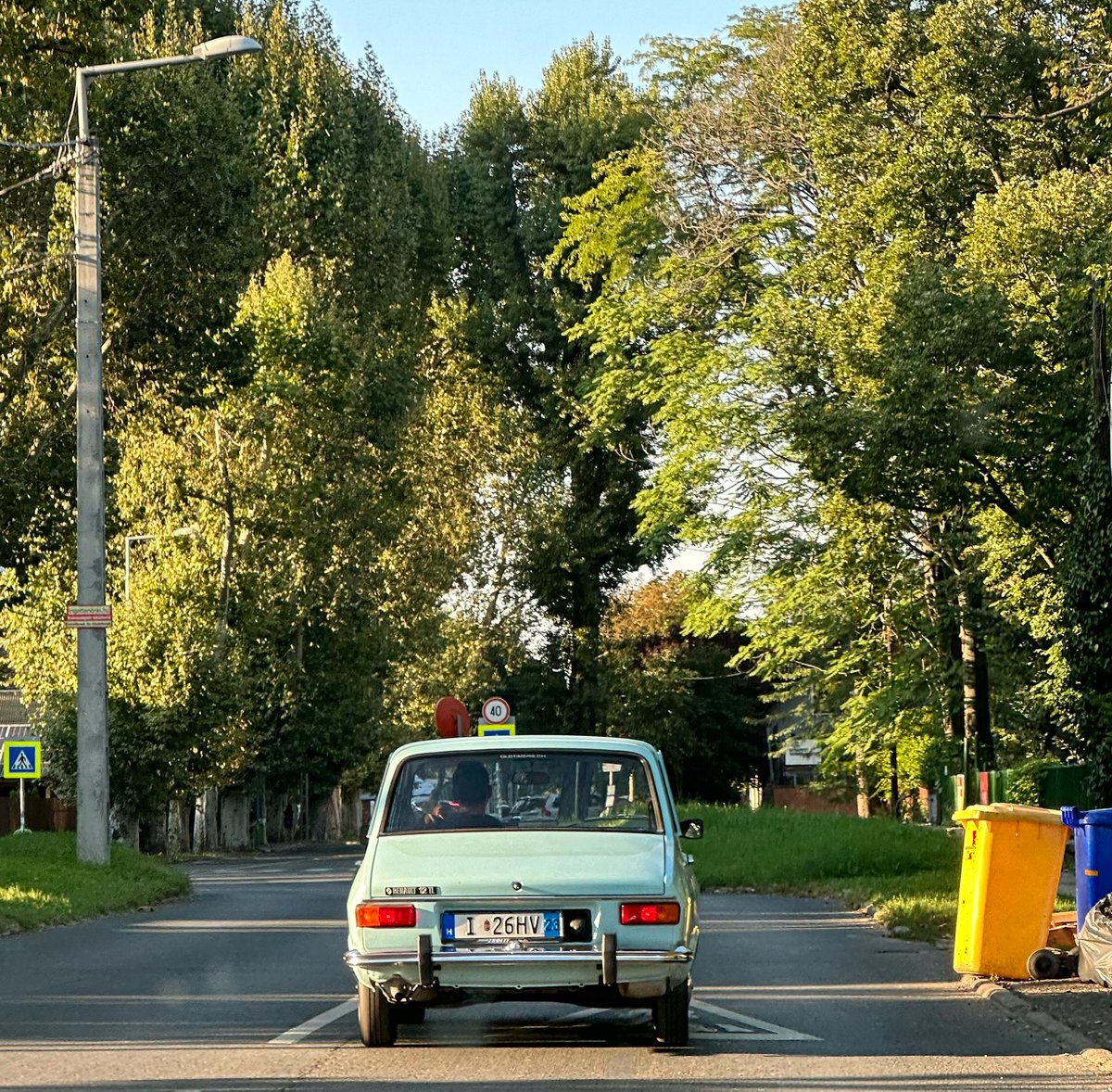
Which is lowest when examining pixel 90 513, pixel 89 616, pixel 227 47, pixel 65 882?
pixel 65 882

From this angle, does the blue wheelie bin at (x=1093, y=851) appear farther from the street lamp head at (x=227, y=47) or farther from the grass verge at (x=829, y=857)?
the street lamp head at (x=227, y=47)

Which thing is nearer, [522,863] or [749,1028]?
[522,863]

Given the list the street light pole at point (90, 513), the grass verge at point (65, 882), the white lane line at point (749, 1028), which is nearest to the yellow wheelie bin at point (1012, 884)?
the white lane line at point (749, 1028)

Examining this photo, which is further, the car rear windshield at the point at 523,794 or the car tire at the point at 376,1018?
the car rear windshield at the point at 523,794

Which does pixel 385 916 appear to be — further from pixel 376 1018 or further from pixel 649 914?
pixel 649 914

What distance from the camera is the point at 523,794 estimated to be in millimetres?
11125

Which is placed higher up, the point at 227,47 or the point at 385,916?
the point at 227,47

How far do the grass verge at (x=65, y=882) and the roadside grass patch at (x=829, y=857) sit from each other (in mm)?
8077

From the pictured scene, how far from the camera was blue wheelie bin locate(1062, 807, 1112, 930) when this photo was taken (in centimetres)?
1355

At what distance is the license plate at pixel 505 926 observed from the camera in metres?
10.0

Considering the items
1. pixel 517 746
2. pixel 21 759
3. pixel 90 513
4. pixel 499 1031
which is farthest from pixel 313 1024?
pixel 21 759

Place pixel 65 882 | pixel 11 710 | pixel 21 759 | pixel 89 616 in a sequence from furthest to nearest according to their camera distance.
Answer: pixel 11 710, pixel 21 759, pixel 89 616, pixel 65 882

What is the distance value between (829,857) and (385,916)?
19867mm

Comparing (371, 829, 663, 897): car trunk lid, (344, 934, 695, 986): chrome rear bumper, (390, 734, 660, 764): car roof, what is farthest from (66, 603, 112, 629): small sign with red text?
(344, 934, 695, 986): chrome rear bumper
